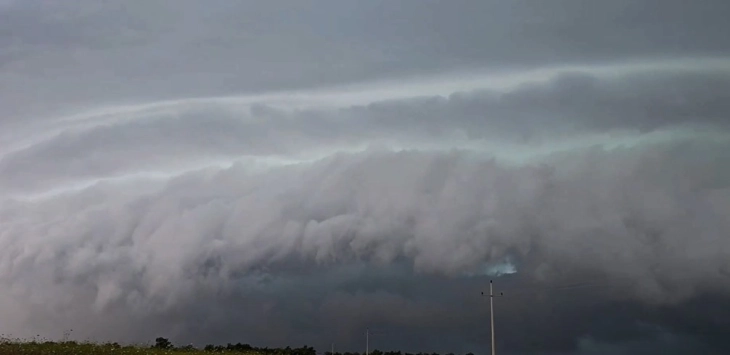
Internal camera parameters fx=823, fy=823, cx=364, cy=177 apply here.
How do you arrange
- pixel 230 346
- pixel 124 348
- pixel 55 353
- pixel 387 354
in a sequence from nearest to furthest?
pixel 55 353
pixel 124 348
pixel 230 346
pixel 387 354

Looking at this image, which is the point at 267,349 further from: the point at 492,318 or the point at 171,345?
the point at 492,318

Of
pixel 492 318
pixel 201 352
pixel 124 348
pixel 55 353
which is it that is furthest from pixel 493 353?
pixel 55 353

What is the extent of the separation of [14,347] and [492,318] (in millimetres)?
58788

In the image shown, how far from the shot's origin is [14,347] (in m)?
89.1

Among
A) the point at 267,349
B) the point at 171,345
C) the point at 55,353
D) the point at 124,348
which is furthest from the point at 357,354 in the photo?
the point at 55,353

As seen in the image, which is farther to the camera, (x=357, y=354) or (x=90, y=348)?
(x=357, y=354)

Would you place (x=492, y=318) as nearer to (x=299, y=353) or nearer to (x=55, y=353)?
(x=299, y=353)

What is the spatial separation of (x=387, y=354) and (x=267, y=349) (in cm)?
4094

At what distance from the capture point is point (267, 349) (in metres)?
137

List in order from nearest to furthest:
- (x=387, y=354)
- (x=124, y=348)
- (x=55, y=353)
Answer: (x=55, y=353) → (x=124, y=348) → (x=387, y=354)

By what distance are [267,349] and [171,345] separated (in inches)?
1085

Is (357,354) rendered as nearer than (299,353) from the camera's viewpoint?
No

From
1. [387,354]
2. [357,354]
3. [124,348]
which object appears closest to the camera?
[124,348]

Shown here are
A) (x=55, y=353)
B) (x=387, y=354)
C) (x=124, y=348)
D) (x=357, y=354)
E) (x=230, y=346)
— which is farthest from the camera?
(x=387, y=354)
